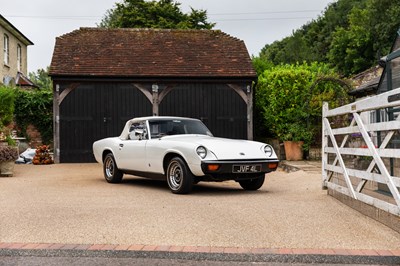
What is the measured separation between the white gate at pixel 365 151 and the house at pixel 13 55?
23.1 meters

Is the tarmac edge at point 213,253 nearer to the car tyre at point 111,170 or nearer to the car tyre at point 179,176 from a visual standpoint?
the car tyre at point 179,176

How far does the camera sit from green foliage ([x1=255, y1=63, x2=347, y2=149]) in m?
16.1

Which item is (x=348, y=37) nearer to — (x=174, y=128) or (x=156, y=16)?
(x=156, y=16)

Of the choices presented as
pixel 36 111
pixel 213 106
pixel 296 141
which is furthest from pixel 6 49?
pixel 296 141

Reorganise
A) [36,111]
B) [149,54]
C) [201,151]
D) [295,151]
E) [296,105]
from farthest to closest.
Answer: [36,111] → [149,54] → [296,105] → [295,151] → [201,151]

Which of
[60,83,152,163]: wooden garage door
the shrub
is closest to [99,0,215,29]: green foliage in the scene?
[60,83,152,163]: wooden garage door

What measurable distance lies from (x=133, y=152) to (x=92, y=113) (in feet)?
28.2

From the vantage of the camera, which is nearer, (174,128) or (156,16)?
(174,128)

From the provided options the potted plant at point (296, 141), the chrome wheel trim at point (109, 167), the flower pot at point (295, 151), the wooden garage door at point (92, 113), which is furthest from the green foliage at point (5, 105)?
the flower pot at point (295, 151)

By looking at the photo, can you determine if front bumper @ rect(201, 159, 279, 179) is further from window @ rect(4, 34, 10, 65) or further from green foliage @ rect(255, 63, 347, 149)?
window @ rect(4, 34, 10, 65)

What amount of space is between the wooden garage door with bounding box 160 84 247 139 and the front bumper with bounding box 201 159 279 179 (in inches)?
385

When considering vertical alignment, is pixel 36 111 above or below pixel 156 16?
below

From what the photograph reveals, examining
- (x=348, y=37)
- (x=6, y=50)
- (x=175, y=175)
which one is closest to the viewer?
(x=175, y=175)

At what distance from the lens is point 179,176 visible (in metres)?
8.33
